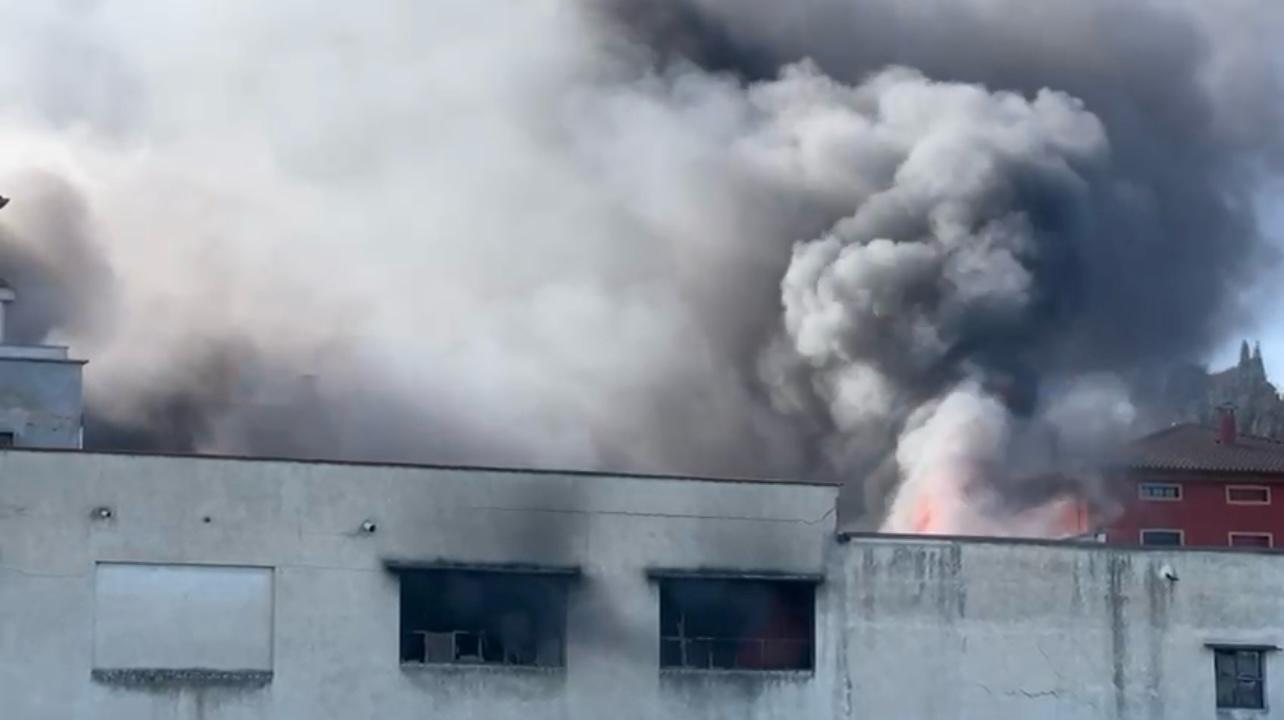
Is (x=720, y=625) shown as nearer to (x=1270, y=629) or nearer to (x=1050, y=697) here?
(x=1050, y=697)

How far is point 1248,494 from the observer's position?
2938 inches

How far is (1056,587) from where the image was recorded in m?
35.9

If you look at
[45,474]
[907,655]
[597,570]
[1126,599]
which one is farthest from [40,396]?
[1126,599]

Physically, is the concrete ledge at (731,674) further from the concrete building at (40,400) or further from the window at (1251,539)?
the window at (1251,539)

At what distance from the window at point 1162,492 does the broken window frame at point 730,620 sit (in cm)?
3974

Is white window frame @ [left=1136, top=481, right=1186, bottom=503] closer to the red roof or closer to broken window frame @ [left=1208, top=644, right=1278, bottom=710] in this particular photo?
the red roof

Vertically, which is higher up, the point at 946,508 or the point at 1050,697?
the point at 946,508

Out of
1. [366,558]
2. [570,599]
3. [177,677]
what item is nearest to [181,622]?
[177,677]

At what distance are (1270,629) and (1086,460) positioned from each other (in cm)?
2010

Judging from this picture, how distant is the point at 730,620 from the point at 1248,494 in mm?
44626

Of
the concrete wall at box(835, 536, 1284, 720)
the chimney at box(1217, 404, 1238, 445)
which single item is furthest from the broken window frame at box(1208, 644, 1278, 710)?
the chimney at box(1217, 404, 1238, 445)

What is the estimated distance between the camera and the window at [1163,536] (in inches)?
2790

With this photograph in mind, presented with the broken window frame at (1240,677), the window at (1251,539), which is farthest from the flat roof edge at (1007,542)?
the window at (1251,539)

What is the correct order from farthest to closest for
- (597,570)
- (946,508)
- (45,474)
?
(946,508)
(597,570)
(45,474)
